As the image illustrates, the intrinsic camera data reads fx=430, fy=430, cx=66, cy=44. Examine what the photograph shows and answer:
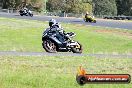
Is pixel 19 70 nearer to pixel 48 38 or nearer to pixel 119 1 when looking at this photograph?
pixel 48 38

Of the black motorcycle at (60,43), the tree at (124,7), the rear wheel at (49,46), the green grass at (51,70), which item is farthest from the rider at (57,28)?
the tree at (124,7)

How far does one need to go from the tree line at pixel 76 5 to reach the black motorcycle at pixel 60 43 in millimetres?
94694

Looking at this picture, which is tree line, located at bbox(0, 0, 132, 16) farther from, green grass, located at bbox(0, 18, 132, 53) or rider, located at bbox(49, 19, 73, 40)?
rider, located at bbox(49, 19, 73, 40)

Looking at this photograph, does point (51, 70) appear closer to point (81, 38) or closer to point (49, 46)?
point (49, 46)

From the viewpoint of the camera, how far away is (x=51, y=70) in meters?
15.2

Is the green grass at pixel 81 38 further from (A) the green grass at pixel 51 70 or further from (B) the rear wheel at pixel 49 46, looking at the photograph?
(B) the rear wheel at pixel 49 46

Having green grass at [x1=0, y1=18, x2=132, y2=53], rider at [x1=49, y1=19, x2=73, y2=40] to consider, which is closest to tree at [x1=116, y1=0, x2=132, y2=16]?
green grass at [x1=0, y1=18, x2=132, y2=53]

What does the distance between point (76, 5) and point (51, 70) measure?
9574 centimetres

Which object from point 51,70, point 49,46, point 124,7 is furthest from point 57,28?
point 124,7

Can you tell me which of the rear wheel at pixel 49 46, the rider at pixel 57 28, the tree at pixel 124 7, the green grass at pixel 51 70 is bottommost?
the tree at pixel 124 7

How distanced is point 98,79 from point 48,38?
173 inches

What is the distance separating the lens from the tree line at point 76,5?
10894cm

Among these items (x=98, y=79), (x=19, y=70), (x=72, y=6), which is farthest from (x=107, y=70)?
(x=72, y=6)

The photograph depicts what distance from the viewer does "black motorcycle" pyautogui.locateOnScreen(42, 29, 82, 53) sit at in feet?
41.5
